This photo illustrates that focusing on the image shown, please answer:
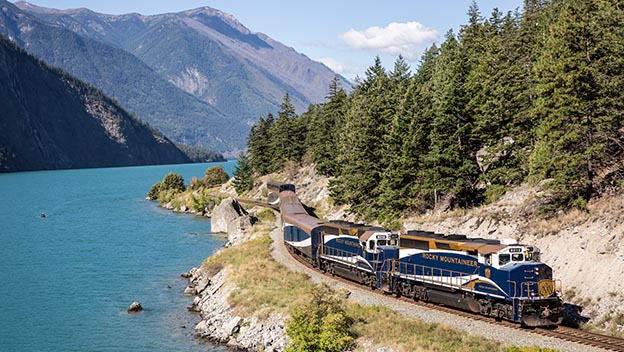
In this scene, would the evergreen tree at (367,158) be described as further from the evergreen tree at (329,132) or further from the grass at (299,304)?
the evergreen tree at (329,132)

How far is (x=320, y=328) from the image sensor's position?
31.6 m

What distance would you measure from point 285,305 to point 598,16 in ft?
103

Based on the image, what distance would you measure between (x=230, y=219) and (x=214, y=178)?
224 ft

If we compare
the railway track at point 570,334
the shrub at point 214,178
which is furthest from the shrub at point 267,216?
the shrub at point 214,178

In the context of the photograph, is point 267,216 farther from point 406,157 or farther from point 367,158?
point 406,157

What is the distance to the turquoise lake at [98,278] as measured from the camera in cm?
4138

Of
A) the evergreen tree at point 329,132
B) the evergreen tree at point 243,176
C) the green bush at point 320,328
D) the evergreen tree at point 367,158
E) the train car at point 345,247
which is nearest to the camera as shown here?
the green bush at point 320,328

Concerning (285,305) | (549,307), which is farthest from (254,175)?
(549,307)

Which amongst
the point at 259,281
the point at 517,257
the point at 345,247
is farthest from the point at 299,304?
the point at 517,257

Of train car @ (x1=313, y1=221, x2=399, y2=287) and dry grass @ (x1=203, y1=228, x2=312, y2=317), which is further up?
train car @ (x1=313, y1=221, x2=399, y2=287)

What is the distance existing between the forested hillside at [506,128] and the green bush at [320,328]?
18.7 meters

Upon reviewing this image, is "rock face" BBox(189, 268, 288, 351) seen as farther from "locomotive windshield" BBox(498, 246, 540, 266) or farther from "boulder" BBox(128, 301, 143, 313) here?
"locomotive windshield" BBox(498, 246, 540, 266)

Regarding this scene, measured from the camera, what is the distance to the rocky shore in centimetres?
3625

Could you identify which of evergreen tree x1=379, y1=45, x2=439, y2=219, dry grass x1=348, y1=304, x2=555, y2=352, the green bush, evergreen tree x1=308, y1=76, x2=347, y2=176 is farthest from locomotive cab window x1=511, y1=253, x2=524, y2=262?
evergreen tree x1=308, y1=76, x2=347, y2=176
